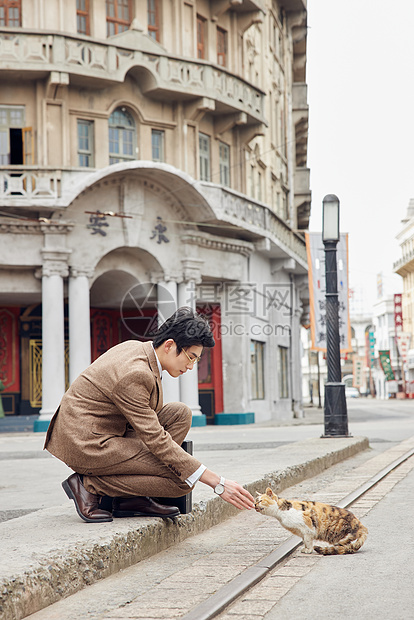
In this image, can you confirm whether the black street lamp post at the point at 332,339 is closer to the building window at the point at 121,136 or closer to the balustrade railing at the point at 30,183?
the balustrade railing at the point at 30,183

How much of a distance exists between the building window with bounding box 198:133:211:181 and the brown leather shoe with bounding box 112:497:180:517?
2216 centimetres

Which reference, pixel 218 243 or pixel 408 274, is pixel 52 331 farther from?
pixel 408 274

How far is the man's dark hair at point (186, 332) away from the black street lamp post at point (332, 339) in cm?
996

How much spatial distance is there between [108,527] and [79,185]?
59.1 ft

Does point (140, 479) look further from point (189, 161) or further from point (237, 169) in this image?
point (237, 169)

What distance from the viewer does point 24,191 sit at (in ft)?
73.5

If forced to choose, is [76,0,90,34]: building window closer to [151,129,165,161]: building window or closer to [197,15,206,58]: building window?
[151,129,165,161]: building window

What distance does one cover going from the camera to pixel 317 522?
5.08m

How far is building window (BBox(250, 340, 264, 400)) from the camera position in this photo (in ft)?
94.5

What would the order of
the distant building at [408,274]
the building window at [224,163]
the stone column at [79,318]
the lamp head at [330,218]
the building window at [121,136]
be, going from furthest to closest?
the distant building at [408,274]
the building window at [224,163]
the building window at [121,136]
the stone column at [79,318]
the lamp head at [330,218]

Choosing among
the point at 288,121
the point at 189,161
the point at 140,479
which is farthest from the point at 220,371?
the point at 140,479

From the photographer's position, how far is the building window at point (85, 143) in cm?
2433

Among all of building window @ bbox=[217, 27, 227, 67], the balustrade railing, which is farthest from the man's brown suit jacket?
building window @ bbox=[217, 27, 227, 67]

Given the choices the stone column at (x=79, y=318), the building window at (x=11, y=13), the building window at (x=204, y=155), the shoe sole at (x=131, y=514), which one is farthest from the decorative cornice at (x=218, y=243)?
the shoe sole at (x=131, y=514)
